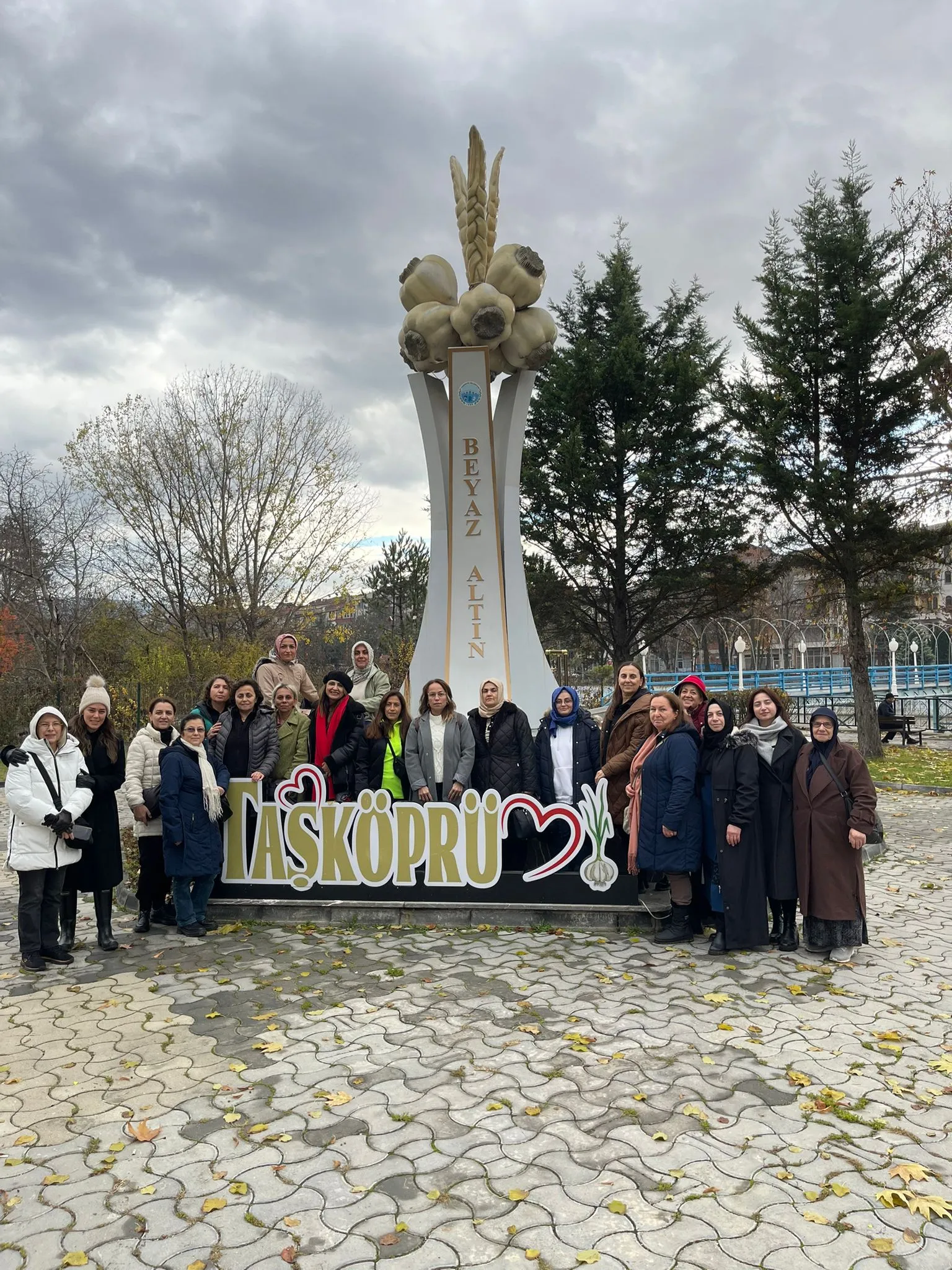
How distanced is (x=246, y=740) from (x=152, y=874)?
1078 mm

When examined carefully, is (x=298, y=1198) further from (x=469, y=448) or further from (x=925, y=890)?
(x=469, y=448)

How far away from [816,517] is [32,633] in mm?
16891

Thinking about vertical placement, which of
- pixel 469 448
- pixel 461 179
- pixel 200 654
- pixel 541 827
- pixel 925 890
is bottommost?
pixel 925 890

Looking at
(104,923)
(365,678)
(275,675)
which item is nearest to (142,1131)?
(104,923)

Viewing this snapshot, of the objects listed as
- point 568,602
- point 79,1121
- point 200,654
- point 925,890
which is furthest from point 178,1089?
point 568,602

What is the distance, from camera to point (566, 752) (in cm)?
596

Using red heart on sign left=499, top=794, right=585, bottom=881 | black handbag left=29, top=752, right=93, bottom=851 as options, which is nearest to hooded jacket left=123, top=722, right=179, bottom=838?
black handbag left=29, top=752, right=93, bottom=851

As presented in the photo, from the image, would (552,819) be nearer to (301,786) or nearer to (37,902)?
(301,786)

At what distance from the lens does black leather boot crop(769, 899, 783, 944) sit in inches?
206

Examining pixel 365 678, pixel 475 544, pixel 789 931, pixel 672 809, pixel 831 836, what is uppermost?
pixel 475 544

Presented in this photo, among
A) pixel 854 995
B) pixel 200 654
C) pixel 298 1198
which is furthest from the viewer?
pixel 200 654

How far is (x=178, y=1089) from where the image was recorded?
11.3 feet

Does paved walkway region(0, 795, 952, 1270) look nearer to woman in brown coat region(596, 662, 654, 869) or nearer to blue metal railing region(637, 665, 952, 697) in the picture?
woman in brown coat region(596, 662, 654, 869)

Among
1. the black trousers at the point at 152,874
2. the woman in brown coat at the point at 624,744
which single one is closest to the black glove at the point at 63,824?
the black trousers at the point at 152,874
